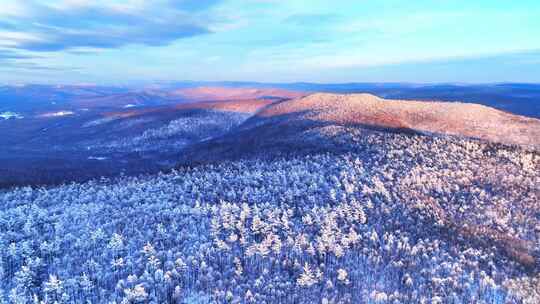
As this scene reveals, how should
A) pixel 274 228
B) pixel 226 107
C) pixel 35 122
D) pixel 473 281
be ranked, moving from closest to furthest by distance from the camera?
pixel 473 281
pixel 274 228
pixel 226 107
pixel 35 122

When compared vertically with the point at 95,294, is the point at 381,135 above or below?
above

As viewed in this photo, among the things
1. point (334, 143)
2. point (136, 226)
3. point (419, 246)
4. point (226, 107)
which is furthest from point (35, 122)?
point (419, 246)

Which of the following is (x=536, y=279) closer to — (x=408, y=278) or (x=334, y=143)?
(x=408, y=278)

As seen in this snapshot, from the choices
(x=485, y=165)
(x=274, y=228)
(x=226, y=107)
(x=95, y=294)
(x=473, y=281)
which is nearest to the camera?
(x=95, y=294)

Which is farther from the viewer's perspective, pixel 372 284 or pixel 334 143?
pixel 334 143

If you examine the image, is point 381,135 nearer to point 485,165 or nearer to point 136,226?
point 485,165

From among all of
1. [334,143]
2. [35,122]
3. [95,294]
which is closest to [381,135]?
[334,143]
